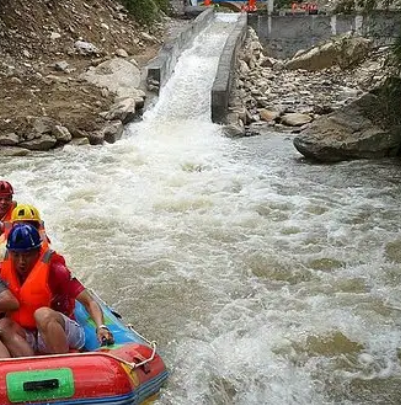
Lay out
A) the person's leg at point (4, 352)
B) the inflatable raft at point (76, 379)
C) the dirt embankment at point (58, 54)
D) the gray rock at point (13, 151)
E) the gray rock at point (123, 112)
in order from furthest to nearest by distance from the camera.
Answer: the gray rock at point (123, 112) < the dirt embankment at point (58, 54) < the gray rock at point (13, 151) < the person's leg at point (4, 352) < the inflatable raft at point (76, 379)

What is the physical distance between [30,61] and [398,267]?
27.3 ft

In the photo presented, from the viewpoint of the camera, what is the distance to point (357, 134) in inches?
361

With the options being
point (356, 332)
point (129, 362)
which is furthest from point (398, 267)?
point (129, 362)

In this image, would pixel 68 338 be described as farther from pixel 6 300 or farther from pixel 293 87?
pixel 293 87

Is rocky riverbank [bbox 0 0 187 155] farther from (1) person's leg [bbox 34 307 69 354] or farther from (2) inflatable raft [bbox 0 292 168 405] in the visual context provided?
(2) inflatable raft [bbox 0 292 168 405]

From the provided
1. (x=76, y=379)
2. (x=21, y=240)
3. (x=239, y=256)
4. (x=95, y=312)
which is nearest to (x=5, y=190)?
(x=21, y=240)

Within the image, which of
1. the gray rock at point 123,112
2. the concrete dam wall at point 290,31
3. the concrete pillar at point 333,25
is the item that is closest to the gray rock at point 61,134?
the gray rock at point 123,112

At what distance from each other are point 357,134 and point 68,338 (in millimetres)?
6504

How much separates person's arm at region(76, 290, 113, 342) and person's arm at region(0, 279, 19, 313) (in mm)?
385

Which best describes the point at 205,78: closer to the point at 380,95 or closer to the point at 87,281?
the point at 380,95

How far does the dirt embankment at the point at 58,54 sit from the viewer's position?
1015cm

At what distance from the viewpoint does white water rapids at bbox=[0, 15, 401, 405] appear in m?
4.45

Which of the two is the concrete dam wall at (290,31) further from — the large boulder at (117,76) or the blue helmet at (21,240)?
the blue helmet at (21,240)

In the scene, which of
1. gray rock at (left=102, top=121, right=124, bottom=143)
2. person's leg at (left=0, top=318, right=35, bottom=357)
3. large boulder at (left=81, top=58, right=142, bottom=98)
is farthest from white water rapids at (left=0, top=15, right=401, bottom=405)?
→ large boulder at (left=81, top=58, right=142, bottom=98)
